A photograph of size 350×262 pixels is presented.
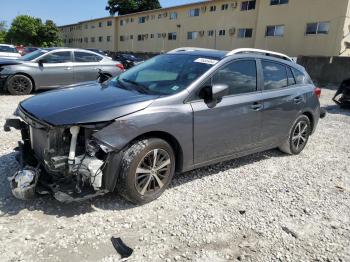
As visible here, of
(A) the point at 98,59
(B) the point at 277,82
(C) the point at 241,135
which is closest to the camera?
(C) the point at 241,135

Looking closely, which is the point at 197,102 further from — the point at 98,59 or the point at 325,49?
the point at 325,49

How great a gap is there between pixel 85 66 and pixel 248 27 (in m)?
22.7

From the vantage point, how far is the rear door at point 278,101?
16.1 ft

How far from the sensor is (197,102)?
4012mm

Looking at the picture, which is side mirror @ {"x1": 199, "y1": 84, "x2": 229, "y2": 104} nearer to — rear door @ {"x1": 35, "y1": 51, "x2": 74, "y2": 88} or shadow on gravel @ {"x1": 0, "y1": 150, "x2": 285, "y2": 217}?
shadow on gravel @ {"x1": 0, "y1": 150, "x2": 285, "y2": 217}

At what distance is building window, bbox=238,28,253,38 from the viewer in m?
30.4

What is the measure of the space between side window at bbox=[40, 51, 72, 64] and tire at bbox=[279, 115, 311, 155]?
7766 mm

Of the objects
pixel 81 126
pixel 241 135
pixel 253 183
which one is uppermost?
pixel 81 126

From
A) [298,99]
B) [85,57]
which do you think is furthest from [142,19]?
[298,99]

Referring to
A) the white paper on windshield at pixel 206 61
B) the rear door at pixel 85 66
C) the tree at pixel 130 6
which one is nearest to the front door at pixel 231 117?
the white paper on windshield at pixel 206 61

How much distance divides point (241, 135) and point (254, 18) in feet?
91.4

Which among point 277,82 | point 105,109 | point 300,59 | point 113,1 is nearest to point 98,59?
point 277,82

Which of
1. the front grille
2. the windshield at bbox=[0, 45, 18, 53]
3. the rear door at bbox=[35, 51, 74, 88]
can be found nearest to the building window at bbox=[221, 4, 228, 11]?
the windshield at bbox=[0, 45, 18, 53]

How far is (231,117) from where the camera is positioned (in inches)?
171
